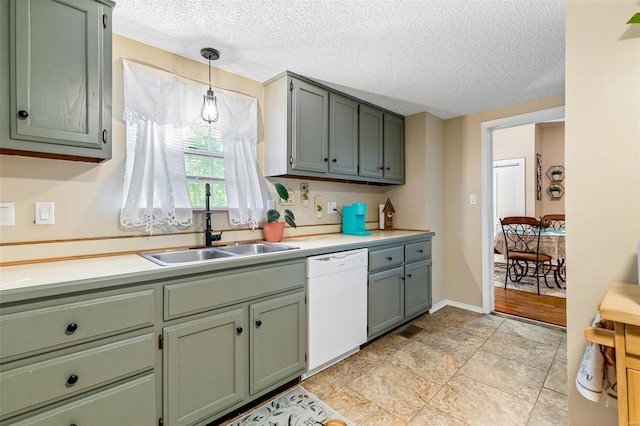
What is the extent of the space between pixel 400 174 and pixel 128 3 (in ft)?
9.25

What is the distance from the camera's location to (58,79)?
134cm

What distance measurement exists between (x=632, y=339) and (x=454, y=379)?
53.6 inches

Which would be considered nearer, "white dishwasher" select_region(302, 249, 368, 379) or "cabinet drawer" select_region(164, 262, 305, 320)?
"cabinet drawer" select_region(164, 262, 305, 320)

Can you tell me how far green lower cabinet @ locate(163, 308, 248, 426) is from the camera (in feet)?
4.61

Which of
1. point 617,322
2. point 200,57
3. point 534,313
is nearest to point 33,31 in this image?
point 200,57

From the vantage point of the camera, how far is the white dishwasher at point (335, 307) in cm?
203

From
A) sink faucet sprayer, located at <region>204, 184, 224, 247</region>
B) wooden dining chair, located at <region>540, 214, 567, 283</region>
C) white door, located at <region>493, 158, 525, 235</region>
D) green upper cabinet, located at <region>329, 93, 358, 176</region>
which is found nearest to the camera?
sink faucet sprayer, located at <region>204, 184, 224, 247</region>

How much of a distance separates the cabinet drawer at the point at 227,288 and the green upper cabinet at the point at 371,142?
1493 mm

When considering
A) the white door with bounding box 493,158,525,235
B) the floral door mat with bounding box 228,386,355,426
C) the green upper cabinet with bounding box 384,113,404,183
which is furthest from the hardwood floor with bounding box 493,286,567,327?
the floral door mat with bounding box 228,386,355,426

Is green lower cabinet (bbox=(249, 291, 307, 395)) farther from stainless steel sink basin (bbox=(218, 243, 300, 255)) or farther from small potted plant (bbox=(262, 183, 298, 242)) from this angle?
small potted plant (bbox=(262, 183, 298, 242))

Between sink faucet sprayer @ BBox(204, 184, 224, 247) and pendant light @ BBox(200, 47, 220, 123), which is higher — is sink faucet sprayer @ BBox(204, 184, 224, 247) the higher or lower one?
the lower one

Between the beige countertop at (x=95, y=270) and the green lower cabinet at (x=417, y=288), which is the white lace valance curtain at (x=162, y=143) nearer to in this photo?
the beige countertop at (x=95, y=270)

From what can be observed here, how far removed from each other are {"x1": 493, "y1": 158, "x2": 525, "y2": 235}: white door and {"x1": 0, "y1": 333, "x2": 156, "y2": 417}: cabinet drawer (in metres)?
6.31

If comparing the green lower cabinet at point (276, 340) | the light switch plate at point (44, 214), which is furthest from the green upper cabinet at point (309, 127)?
the light switch plate at point (44, 214)
